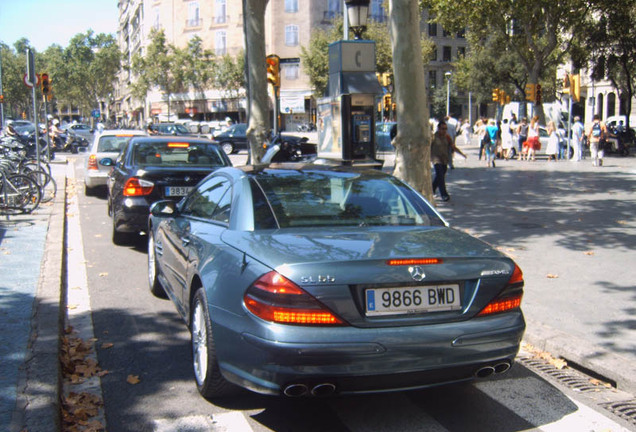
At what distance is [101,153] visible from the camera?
51.4 feet

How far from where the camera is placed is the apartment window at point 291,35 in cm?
6369

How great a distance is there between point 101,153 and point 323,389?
13.5 metres

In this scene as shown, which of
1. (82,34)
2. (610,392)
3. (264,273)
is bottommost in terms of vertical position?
(610,392)

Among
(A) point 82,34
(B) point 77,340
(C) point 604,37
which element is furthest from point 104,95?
(B) point 77,340

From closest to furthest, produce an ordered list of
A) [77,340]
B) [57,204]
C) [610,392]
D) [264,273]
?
[264,273]
[610,392]
[77,340]
[57,204]

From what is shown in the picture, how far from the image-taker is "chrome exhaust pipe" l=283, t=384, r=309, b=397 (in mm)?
3356

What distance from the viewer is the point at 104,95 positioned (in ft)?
345

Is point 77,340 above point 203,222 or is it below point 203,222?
below

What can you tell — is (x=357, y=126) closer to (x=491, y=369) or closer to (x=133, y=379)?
(x=133, y=379)

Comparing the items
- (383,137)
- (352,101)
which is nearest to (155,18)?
(383,137)

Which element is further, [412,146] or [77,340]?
[412,146]

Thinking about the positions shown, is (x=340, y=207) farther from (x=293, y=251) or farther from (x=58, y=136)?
(x=58, y=136)

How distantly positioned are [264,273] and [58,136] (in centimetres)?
3332

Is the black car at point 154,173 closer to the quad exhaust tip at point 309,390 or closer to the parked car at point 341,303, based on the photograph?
the parked car at point 341,303
